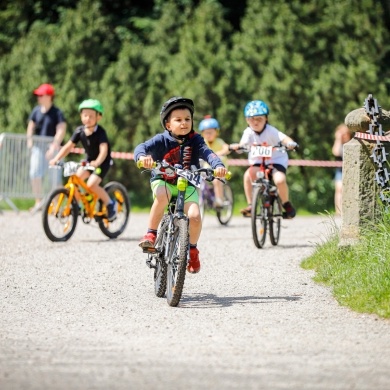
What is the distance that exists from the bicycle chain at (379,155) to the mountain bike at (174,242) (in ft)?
6.94

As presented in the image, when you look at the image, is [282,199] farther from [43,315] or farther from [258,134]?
[43,315]

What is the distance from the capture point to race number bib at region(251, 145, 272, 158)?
43.1ft

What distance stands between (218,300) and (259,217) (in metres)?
4.31

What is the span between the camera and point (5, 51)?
2727 cm

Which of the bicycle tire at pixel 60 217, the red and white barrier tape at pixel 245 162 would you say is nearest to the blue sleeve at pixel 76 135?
the bicycle tire at pixel 60 217

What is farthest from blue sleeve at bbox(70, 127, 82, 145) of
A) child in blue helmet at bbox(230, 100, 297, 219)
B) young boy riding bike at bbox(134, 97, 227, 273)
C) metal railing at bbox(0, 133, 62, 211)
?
young boy riding bike at bbox(134, 97, 227, 273)

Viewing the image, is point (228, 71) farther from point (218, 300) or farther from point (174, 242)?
point (174, 242)

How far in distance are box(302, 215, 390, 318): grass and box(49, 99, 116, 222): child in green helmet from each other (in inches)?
148

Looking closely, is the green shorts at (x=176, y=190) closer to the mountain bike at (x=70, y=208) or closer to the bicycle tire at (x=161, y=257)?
the bicycle tire at (x=161, y=257)

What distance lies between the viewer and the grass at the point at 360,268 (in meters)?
8.02

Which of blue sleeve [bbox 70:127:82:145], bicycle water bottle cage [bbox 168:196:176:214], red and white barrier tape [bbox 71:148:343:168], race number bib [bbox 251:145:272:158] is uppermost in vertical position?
blue sleeve [bbox 70:127:82:145]

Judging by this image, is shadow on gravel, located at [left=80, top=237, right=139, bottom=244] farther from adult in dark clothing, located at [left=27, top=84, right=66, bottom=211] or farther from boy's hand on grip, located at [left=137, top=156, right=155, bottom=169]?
boy's hand on grip, located at [left=137, top=156, right=155, bottom=169]

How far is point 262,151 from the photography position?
1318 centimetres

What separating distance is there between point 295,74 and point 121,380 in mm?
16043
